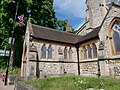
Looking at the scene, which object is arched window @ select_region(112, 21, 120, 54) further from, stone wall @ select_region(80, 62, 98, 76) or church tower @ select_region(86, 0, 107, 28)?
church tower @ select_region(86, 0, 107, 28)

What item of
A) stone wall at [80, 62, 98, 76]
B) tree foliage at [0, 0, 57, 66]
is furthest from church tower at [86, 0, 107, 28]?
stone wall at [80, 62, 98, 76]

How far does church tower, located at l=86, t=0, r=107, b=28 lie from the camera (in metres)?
25.1

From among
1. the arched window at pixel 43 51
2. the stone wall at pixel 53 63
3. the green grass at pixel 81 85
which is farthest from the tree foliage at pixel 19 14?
the green grass at pixel 81 85

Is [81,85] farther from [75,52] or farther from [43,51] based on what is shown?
[75,52]

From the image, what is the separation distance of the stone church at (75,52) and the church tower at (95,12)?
551cm

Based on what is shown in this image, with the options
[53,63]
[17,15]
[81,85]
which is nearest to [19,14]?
[17,15]

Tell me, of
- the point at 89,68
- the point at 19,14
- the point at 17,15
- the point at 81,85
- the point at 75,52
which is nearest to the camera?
the point at 81,85

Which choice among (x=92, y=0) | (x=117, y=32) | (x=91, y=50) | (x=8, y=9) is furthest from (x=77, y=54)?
(x=8, y=9)

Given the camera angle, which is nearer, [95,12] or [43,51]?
[43,51]

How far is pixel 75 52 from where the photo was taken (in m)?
21.5

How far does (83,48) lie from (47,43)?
5.81m

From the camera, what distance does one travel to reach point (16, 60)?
85.3ft

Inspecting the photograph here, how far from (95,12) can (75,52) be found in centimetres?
1010

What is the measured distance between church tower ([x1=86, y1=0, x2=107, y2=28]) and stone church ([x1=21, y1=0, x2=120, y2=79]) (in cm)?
551
